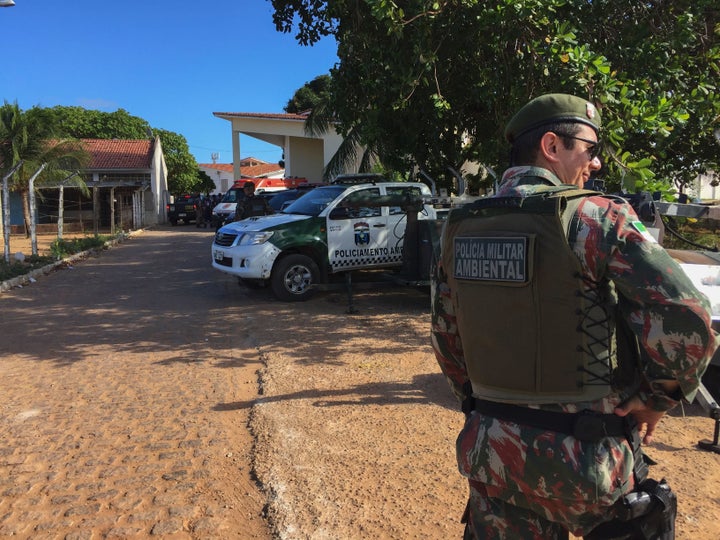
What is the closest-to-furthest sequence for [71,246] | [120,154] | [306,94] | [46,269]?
[46,269] → [71,246] → [120,154] → [306,94]

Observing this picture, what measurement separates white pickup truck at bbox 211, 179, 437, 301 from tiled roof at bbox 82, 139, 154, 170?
79.3 feet

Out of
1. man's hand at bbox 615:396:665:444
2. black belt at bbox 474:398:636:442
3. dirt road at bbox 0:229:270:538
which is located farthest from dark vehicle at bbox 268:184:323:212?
man's hand at bbox 615:396:665:444

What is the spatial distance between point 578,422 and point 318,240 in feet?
24.3

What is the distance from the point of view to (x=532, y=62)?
6.75 meters

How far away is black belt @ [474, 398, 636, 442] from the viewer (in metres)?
1.55

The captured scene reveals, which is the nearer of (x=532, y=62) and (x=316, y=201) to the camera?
(x=532, y=62)

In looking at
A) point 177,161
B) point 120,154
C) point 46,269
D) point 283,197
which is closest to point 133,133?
point 177,161

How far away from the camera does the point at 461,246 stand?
5.78ft

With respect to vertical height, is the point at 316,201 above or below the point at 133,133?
below

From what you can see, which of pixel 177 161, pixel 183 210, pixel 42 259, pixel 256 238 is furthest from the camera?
pixel 177 161

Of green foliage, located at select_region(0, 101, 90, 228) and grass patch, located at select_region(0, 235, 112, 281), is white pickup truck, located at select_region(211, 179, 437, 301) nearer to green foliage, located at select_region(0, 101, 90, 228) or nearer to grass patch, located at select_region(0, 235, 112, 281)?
grass patch, located at select_region(0, 235, 112, 281)

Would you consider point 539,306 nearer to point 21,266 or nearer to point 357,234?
point 357,234

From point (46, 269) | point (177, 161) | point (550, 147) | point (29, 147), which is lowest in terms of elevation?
point (46, 269)

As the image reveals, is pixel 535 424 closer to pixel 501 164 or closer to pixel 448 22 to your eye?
pixel 448 22
